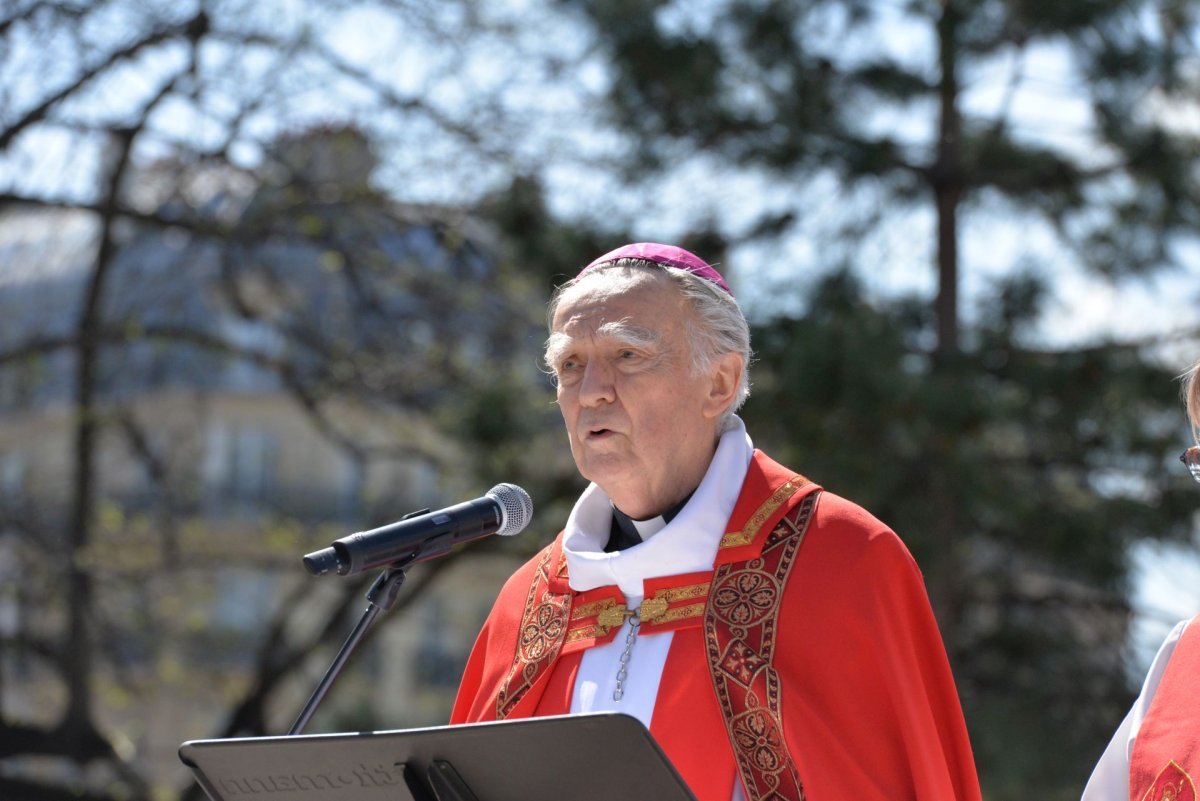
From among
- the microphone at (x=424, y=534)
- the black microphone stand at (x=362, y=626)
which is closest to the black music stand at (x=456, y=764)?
the black microphone stand at (x=362, y=626)

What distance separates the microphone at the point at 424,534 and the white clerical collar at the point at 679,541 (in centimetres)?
41

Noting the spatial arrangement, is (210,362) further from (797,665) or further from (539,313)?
(797,665)

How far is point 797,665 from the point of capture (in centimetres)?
330

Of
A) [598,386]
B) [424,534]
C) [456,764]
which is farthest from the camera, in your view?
[598,386]

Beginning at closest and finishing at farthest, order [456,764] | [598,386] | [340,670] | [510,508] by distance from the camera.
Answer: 1. [456,764]
2. [340,670]
3. [510,508]
4. [598,386]

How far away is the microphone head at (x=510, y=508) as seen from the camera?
3.12 meters

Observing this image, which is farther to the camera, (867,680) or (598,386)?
(598,386)

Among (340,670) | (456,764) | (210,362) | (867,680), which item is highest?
(456,764)

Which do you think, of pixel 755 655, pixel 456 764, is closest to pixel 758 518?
pixel 755 655

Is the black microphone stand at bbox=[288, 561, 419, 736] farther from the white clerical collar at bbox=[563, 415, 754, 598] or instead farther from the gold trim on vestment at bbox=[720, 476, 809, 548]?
the gold trim on vestment at bbox=[720, 476, 809, 548]

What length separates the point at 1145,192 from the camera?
30.4 feet

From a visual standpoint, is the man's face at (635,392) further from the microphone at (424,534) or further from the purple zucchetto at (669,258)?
the microphone at (424,534)

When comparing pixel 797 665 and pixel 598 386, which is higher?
pixel 598 386

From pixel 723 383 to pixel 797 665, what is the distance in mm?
708
